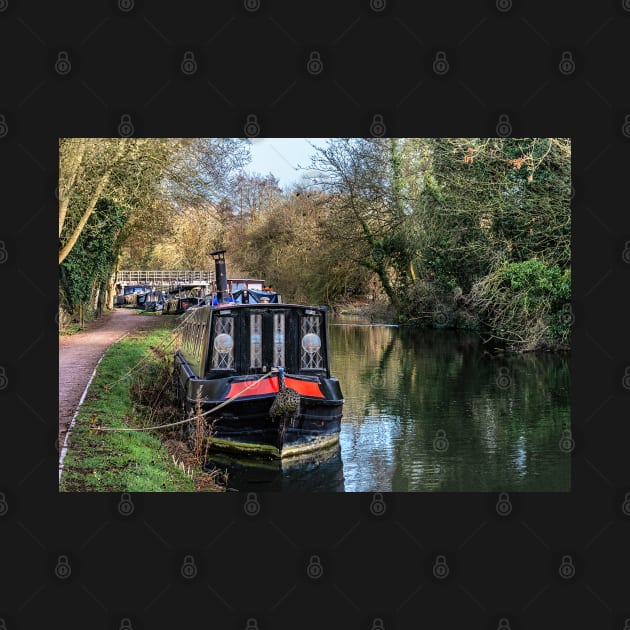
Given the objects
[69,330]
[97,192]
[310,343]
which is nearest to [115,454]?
[310,343]

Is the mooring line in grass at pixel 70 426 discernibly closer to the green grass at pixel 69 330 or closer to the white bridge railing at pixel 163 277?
the green grass at pixel 69 330

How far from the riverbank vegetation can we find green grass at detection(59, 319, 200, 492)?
3.76 metres

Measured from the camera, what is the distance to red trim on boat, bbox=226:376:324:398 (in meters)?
10.6

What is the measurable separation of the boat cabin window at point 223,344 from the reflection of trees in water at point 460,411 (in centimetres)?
235

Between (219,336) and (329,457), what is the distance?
232 centimetres

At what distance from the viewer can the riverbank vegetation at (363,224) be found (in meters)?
15.4

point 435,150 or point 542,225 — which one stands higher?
point 435,150

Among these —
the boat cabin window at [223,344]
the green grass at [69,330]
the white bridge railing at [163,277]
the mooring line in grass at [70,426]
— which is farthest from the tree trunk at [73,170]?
the white bridge railing at [163,277]

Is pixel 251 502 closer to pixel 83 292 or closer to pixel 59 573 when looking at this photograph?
pixel 59 573

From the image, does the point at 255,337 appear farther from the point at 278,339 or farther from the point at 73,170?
the point at 73,170

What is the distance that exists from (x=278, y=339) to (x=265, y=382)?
2.88 feet

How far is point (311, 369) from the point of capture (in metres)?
11.5

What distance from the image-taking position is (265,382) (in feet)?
35.2

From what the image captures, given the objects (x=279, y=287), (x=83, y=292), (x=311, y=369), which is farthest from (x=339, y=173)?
(x=311, y=369)
